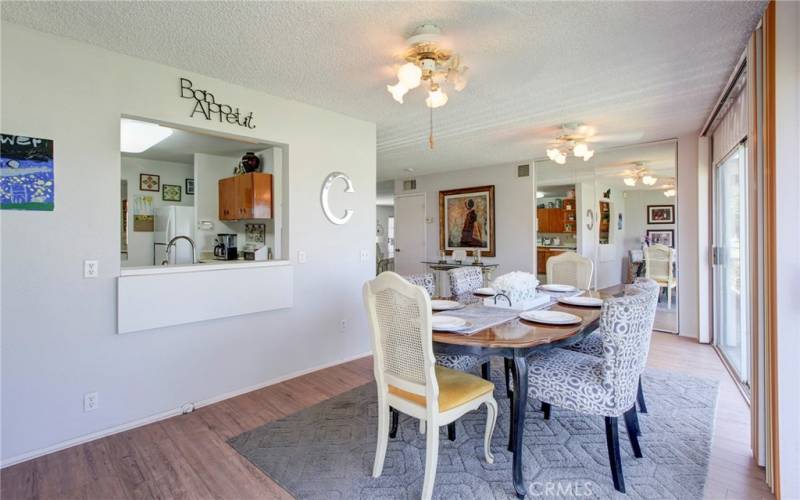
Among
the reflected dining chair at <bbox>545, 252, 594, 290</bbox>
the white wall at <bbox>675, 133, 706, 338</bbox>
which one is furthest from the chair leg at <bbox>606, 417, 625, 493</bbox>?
the white wall at <bbox>675, 133, 706, 338</bbox>

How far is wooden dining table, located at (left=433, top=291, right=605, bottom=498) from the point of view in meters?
1.79

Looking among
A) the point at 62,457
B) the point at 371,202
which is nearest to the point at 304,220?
the point at 371,202

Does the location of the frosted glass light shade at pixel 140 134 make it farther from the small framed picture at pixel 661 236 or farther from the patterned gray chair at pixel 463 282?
the small framed picture at pixel 661 236

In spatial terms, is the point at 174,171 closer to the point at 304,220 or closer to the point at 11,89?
the point at 304,220

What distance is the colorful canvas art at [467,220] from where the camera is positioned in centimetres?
639

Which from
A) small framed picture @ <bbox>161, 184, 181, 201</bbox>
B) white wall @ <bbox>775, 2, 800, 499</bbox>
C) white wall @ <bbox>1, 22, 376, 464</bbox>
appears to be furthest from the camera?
small framed picture @ <bbox>161, 184, 181, 201</bbox>

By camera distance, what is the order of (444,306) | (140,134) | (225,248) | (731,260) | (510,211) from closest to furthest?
1. (444,306)
2. (731,260)
3. (140,134)
4. (225,248)
5. (510,211)

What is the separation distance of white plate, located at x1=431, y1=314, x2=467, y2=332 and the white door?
5.12 metres

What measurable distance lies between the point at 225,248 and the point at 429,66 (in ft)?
12.6

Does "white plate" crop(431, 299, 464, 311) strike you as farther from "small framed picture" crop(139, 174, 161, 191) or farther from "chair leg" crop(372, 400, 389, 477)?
"small framed picture" crop(139, 174, 161, 191)

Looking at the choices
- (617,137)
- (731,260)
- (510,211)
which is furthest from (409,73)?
(510,211)

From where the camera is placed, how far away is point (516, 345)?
5.80 ft

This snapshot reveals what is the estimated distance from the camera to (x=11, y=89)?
83.2 inches

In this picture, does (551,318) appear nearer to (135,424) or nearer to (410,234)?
(135,424)
